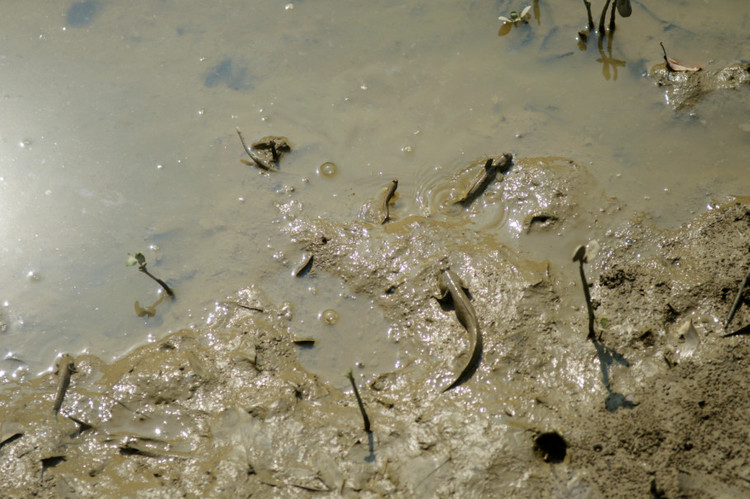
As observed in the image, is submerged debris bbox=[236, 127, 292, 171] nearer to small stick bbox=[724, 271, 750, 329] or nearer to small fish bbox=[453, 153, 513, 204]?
small fish bbox=[453, 153, 513, 204]

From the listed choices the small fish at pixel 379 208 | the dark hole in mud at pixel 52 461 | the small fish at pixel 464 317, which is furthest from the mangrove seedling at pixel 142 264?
the small fish at pixel 464 317

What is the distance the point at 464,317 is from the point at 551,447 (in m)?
1.00

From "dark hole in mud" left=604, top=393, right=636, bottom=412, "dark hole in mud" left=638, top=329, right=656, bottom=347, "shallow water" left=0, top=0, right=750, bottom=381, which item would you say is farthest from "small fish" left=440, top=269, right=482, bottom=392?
"dark hole in mud" left=638, top=329, right=656, bottom=347

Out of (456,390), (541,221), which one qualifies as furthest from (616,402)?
(541,221)

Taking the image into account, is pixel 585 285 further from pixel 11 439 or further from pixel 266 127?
pixel 11 439

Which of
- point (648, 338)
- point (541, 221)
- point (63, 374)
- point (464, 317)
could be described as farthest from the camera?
point (541, 221)

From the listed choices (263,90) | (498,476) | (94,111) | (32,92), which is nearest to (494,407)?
(498,476)

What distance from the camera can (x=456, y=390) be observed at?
372 cm

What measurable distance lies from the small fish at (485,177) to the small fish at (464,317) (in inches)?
31.1

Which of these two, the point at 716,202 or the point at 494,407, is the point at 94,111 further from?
the point at 716,202

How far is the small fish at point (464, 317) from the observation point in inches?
148

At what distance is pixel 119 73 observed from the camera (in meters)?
5.86

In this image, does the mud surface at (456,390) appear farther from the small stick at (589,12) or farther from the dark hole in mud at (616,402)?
the small stick at (589,12)

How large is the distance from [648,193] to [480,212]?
133 centimetres
